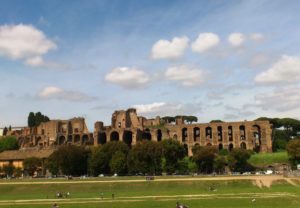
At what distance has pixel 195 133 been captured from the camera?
339ft

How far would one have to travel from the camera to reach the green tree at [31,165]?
84.2m

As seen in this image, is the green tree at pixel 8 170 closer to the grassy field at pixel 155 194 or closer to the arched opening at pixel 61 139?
the arched opening at pixel 61 139

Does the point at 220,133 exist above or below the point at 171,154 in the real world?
above

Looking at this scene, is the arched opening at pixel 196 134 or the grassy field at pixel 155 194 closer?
the grassy field at pixel 155 194

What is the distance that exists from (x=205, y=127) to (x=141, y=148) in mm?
31593

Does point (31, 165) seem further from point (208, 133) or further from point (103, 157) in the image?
point (208, 133)

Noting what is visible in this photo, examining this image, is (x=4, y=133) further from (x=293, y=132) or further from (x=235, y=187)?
(x=235, y=187)

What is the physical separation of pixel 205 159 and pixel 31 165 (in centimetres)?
3252

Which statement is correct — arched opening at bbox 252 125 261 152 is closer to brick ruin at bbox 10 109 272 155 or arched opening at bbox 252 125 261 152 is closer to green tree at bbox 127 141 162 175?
brick ruin at bbox 10 109 272 155

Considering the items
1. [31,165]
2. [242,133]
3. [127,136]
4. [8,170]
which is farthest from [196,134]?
[8,170]

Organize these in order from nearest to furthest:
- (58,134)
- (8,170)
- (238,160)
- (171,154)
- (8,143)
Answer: (171,154)
(238,160)
(8,170)
(58,134)
(8,143)

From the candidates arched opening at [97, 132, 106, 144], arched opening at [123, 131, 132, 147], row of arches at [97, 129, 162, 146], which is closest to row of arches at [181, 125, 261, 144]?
row of arches at [97, 129, 162, 146]

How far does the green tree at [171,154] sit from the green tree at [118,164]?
6558mm

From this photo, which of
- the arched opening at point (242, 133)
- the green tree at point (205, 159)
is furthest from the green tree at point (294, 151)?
the arched opening at point (242, 133)
